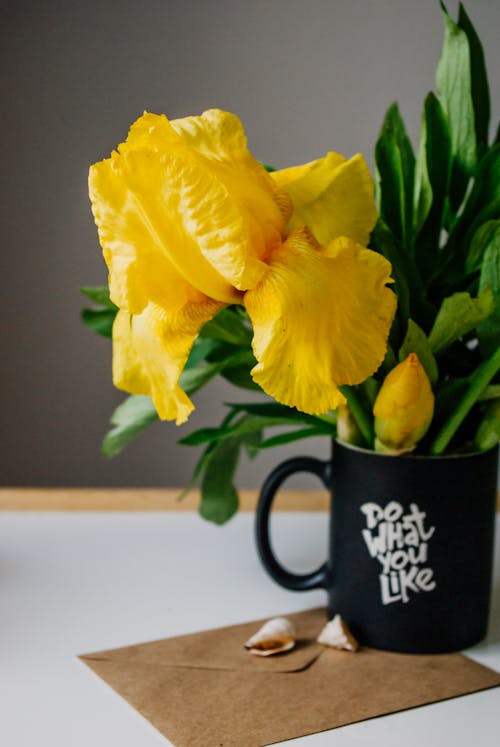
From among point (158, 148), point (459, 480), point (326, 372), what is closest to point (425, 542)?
point (459, 480)

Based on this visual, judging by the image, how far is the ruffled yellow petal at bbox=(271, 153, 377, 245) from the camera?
603 mm

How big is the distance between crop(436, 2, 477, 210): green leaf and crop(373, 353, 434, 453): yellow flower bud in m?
0.17

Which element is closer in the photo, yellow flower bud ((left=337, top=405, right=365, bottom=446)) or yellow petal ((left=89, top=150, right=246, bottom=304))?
yellow petal ((left=89, top=150, right=246, bottom=304))

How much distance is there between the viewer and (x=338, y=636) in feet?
2.20

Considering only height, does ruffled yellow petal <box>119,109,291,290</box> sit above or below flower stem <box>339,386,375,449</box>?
above

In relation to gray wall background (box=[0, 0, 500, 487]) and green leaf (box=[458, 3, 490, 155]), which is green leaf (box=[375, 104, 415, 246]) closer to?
green leaf (box=[458, 3, 490, 155])

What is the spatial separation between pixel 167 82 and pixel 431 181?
617 mm

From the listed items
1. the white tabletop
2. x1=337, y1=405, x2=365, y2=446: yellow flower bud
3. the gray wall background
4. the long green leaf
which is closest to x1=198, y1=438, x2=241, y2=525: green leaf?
the white tabletop

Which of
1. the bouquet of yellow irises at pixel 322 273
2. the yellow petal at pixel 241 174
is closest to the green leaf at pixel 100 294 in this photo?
the bouquet of yellow irises at pixel 322 273

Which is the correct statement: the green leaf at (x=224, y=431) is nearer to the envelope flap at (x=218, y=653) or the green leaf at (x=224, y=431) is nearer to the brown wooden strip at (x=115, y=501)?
the envelope flap at (x=218, y=653)

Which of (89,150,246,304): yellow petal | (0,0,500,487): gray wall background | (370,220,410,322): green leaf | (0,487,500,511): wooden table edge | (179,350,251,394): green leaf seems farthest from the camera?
(0,0,500,487): gray wall background

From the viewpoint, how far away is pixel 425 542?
0.65 m

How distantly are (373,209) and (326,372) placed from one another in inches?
5.3

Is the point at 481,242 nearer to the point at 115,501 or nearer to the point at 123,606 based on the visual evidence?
the point at 123,606
